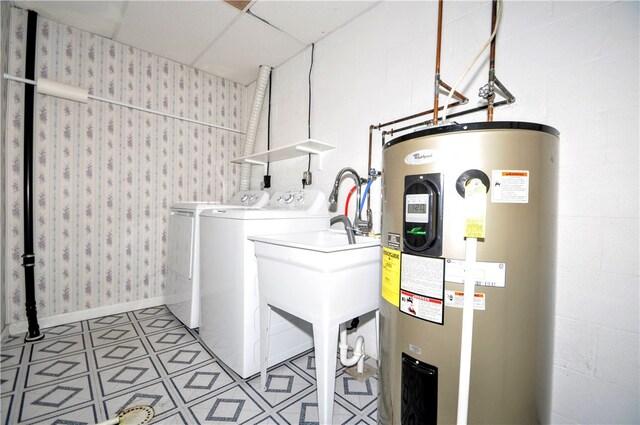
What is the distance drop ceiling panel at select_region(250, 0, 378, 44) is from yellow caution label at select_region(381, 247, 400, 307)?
1.79 meters

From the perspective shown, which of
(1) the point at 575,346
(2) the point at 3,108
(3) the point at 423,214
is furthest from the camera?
(2) the point at 3,108

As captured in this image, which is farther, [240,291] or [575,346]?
[240,291]

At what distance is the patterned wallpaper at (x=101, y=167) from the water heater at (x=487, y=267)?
8.46 feet

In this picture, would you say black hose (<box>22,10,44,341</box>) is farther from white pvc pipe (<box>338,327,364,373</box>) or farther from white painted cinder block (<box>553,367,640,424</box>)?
white painted cinder block (<box>553,367,640,424</box>)

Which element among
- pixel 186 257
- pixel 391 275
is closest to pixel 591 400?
pixel 391 275

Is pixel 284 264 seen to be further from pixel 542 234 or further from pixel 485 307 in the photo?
pixel 542 234

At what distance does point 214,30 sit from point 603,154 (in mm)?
2601

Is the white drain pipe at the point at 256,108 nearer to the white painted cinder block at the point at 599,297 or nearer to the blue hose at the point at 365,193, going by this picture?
the blue hose at the point at 365,193

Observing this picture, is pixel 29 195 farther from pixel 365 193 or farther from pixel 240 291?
pixel 365 193

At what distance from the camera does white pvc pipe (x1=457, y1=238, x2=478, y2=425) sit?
2.49 feet

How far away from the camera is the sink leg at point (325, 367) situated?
3.73 feet

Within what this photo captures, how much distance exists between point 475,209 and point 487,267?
18 centimetres

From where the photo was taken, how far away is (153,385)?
4.89 ft

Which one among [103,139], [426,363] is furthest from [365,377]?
[103,139]
